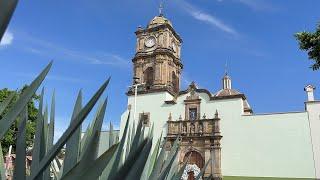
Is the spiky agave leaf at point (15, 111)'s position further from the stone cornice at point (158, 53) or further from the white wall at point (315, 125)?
the stone cornice at point (158, 53)

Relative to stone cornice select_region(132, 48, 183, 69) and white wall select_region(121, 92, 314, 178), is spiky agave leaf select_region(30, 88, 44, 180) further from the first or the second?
stone cornice select_region(132, 48, 183, 69)

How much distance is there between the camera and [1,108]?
106cm

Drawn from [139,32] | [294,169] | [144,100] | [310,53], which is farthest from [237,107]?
[310,53]

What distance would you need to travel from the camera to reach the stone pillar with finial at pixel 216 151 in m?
23.3

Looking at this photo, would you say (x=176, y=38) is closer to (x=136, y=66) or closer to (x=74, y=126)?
(x=136, y=66)

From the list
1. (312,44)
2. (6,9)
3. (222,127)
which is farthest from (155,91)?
(6,9)

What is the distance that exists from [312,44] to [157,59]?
19.3m

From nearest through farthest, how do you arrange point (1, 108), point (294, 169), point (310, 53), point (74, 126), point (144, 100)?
point (74, 126) < point (1, 108) < point (310, 53) < point (294, 169) < point (144, 100)

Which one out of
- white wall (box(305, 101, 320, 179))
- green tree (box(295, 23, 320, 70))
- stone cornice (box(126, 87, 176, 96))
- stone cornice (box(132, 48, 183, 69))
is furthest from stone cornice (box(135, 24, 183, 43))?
green tree (box(295, 23, 320, 70))

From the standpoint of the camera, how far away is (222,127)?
24.8 meters

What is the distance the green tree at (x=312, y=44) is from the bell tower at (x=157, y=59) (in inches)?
681

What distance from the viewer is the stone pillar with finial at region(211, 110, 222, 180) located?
76.6ft

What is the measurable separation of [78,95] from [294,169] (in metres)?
22.7

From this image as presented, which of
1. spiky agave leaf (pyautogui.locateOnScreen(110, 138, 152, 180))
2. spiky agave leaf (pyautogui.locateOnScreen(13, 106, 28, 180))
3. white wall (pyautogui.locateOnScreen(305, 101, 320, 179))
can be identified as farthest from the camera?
white wall (pyautogui.locateOnScreen(305, 101, 320, 179))
